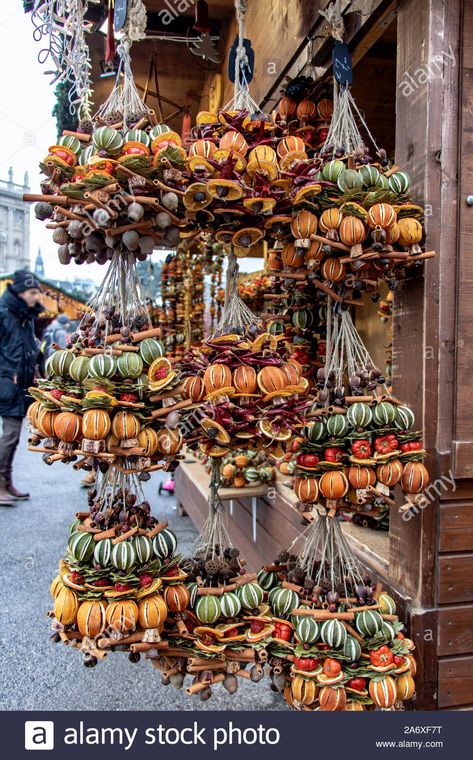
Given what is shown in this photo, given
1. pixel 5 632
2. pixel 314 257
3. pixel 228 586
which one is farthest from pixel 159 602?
pixel 5 632

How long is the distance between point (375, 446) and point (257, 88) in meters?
2.46

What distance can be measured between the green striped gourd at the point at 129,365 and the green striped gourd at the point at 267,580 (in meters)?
0.78

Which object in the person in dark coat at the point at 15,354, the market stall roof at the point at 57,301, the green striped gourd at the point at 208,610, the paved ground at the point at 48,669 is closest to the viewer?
the green striped gourd at the point at 208,610

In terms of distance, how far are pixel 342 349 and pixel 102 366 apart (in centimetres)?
73

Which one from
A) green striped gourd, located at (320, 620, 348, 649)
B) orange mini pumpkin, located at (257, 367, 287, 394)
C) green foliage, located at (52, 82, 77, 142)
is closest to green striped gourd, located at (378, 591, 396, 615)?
green striped gourd, located at (320, 620, 348, 649)

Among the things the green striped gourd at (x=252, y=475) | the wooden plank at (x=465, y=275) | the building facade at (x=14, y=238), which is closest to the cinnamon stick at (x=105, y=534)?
the wooden plank at (x=465, y=275)

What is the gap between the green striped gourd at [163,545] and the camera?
1384 millimetres

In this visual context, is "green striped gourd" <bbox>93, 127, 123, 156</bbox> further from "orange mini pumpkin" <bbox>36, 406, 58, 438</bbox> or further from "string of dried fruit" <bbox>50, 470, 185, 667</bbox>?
"string of dried fruit" <bbox>50, 470, 185, 667</bbox>

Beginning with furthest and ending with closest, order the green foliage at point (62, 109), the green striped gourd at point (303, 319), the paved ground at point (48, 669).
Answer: the green foliage at point (62, 109) → the paved ground at point (48, 669) → the green striped gourd at point (303, 319)

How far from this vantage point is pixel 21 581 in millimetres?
3121

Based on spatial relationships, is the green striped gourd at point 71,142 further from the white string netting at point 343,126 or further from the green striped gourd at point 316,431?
the green striped gourd at point 316,431

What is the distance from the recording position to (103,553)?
132cm

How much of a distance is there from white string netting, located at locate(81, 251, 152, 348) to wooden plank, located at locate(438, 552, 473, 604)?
1112mm
